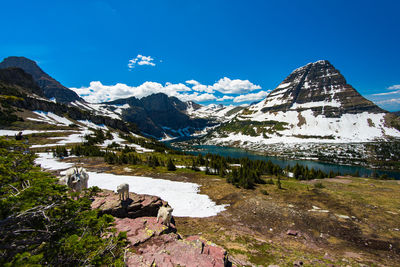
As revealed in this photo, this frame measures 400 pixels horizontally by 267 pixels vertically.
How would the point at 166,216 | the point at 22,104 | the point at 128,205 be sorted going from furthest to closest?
the point at 22,104
the point at 128,205
the point at 166,216

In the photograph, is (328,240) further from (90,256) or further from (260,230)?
(90,256)

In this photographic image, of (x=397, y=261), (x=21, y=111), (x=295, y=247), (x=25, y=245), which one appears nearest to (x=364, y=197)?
(x=397, y=261)

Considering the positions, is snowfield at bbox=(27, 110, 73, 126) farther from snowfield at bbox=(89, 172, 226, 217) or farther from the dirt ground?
the dirt ground

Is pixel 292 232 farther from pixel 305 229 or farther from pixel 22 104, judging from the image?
pixel 22 104

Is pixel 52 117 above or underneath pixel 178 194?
above

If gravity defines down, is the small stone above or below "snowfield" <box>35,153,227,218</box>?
above

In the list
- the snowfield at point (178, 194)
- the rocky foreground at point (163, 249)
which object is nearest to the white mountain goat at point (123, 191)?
the rocky foreground at point (163, 249)

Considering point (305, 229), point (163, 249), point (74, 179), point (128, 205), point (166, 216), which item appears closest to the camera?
point (163, 249)

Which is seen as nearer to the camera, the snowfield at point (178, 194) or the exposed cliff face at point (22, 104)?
the snowfield at point (178, 194)

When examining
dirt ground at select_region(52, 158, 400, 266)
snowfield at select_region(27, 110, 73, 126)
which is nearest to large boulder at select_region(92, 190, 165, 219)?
dirt ground at select_region(52, 158, 400, 266)

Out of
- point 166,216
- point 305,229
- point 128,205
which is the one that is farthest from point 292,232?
point 128,205

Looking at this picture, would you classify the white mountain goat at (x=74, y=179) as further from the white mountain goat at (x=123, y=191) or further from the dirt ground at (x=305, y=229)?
the dirt ground at (x=305, y=229)

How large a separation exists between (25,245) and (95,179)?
31408 mm

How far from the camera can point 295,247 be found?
13.1m
